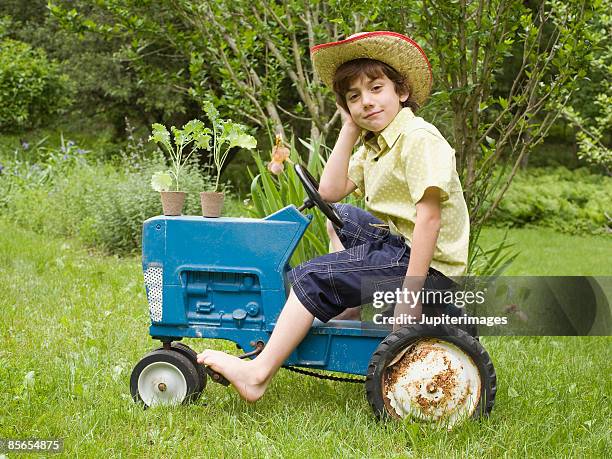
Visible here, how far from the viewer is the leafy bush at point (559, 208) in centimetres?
1099

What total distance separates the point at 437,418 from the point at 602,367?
1.37 metres

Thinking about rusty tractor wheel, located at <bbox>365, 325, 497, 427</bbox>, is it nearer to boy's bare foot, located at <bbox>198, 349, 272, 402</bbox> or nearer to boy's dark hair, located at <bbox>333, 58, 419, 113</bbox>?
boy's bare foot, located at <bbox>198, 349, 272, 402</bbox>

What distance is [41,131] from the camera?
13.8 m

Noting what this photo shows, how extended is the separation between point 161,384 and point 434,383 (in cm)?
Answer: 101

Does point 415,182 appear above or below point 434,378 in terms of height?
above

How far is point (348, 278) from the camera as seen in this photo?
2.60 metres

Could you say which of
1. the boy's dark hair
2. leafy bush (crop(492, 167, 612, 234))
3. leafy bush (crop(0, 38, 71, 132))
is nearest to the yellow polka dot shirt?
the boy's dark hair

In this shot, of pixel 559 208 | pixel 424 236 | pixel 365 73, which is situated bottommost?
pixel 424 236

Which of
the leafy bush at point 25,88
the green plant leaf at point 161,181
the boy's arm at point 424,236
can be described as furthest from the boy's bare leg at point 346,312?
the leafy bush at point 25,88

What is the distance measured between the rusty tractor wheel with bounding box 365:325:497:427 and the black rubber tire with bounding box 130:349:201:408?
668 millimetres

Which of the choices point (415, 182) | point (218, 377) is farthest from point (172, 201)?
point (415, 182)

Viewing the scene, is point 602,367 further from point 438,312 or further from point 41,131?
point 41,131

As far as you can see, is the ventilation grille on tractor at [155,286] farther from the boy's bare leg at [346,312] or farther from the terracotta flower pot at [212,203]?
the boy's bare leg at [346,312]

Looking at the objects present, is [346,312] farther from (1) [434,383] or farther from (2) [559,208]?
(2) [559,208]
